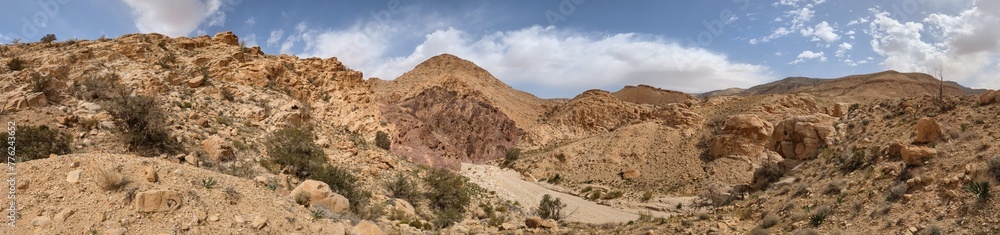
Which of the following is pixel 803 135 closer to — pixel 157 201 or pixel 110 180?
pixel 157 201

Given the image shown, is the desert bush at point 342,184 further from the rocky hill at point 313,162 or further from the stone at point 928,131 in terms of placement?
the stone at point 928,131

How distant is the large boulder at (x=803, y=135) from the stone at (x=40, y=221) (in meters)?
21.1

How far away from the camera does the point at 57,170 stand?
7281mm

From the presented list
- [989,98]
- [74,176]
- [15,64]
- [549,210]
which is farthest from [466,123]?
[74,176]

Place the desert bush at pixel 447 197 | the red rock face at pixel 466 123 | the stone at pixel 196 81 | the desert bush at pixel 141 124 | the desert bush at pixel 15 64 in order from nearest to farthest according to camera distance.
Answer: the desert bush at pixel 141 124 < the desert bush at pixel 15 64 < the desert bush at pixel 447 197 < the stone at pixel 196 81 < the red rock face at pixel 466 123

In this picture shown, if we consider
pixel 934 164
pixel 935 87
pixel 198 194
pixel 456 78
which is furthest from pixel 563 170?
pixel 935 87

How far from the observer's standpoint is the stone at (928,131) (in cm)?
1138

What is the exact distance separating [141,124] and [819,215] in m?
15.3

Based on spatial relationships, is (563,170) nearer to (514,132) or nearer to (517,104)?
(514,132)

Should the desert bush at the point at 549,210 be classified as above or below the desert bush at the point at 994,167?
below

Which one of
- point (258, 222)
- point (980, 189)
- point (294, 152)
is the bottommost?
point (258, 222)

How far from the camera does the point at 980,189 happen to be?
7984 mm

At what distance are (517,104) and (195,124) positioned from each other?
46.6 meters

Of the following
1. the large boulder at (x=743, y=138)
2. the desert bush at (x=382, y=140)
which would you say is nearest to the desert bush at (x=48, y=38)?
the desert bush at (x=382, y=140)
